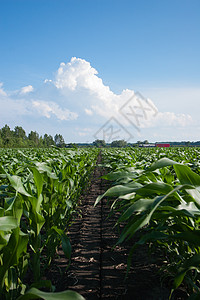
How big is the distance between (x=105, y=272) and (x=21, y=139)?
211 ft

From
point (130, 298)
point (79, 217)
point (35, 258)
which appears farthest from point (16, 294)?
point (79, 217)

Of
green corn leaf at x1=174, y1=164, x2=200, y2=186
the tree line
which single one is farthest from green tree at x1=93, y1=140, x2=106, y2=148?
green corn leaf at x1=174, y1=164, x2=200, y2=186

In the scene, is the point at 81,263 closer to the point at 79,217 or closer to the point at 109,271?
the point at 109,271

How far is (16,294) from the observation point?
1.61 m

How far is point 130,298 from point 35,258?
862 mm

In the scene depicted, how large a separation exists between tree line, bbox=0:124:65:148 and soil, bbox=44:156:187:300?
47035 millimetres

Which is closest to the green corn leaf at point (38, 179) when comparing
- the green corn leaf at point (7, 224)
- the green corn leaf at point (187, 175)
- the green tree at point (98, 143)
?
the green corn leaf at point (7, 224)

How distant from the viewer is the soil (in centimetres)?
204

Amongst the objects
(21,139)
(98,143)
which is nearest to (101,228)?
(98,143)

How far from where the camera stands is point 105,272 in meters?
2.41

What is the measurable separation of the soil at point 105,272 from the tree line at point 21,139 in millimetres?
47035

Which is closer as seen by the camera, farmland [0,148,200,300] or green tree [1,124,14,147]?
farmland [0,148,200,300]

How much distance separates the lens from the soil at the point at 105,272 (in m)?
2.04

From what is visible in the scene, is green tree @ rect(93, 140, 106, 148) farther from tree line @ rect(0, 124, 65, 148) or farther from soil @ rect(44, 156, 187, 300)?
soil @ rect(44, 156, 187, 300)
